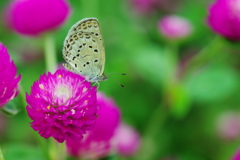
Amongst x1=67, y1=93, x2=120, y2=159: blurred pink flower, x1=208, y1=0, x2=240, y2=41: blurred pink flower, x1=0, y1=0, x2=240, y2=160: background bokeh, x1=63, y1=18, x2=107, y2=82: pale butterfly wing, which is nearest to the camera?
x1=63, y1=18, x2=107, y2=82: pale butterfly wing

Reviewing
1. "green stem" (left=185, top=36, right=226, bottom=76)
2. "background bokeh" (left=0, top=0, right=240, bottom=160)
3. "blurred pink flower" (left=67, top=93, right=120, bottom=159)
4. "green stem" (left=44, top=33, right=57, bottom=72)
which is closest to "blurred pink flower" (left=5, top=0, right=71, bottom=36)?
"green stem" (left=44, top=33, right=57, bottom=72)

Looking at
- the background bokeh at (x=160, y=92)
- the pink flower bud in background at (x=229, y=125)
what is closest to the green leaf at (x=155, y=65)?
the background bokeh at (x=160, y=92)

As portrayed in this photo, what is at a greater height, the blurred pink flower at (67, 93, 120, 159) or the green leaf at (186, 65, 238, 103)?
the blurred pink flower at (67, 93, 120, 159)

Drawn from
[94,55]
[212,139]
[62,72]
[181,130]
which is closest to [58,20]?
[94,55]

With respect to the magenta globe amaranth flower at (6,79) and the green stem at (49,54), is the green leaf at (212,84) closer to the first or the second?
the green stem at (49,54)

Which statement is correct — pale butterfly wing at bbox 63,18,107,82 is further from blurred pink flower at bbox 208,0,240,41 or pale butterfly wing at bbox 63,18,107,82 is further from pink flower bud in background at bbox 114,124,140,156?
pink flower bud in background at bbox 114,124,140,156

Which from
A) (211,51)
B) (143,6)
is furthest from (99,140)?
(143,6)

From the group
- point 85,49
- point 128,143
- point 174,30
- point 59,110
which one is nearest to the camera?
point 59,110

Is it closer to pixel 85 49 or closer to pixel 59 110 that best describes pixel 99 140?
pixel 85 49
